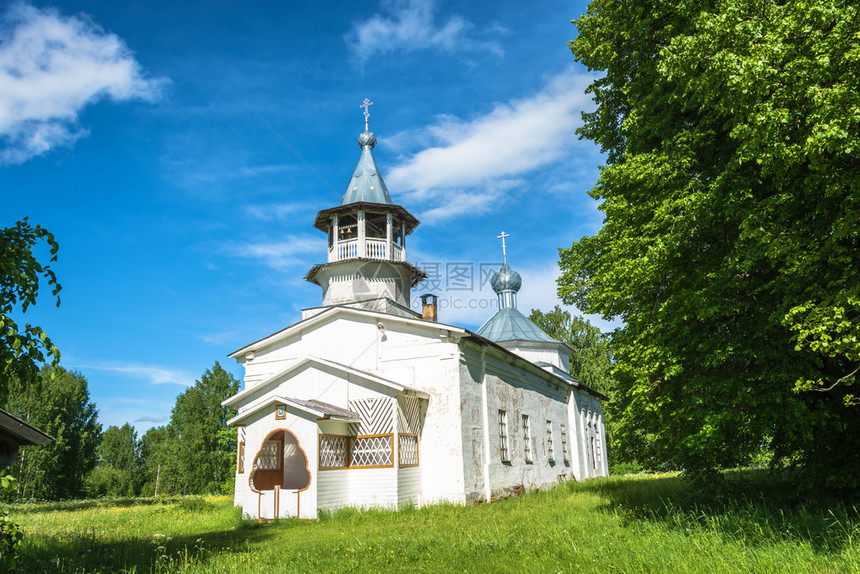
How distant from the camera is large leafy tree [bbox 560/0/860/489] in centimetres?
725

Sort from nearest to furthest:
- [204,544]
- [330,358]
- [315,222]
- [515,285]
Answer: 1. [204,544]
2. [330,358]
3. [315,222]
4. [515,285]

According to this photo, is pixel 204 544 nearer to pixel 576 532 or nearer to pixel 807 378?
pixel 576 532

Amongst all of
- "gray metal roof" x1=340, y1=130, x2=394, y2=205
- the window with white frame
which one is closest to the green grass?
the window with white frame

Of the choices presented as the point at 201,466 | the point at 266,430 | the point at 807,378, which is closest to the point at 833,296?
the point at 807,378

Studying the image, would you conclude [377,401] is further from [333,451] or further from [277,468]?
[277,468]

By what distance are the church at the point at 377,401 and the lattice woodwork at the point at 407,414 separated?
0.15ft

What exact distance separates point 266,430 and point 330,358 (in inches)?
147

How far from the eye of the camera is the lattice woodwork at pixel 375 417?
1473 cm

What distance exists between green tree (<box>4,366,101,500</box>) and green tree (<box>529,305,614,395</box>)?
31.4 metres

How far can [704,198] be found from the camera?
30.3 ft

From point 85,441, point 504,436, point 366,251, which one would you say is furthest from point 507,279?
point 85,441

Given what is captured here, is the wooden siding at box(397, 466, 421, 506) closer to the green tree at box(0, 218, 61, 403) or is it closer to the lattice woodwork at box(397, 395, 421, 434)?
the lattice woodwork at box(397, 395, 421, 434)

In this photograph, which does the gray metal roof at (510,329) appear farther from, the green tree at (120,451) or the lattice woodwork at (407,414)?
the green tree at (120,451)

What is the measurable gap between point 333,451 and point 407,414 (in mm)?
2216
